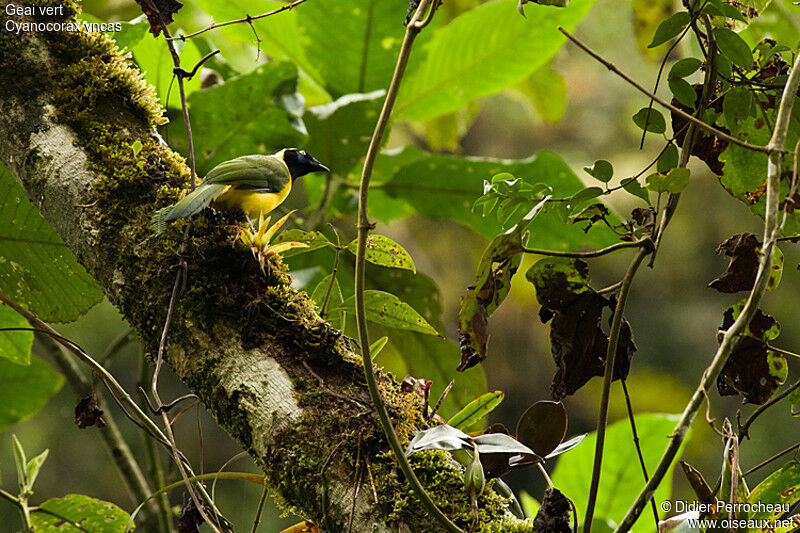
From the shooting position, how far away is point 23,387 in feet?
4.31

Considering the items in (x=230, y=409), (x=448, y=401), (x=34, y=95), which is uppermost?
(x=34, y=95)

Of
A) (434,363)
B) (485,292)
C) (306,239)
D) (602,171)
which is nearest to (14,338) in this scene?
(306,239)

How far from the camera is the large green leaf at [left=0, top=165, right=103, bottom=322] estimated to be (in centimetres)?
112

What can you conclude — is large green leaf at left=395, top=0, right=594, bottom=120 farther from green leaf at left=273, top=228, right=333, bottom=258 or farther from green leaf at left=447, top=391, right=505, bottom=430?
green leaf at left=447, top=391, right=505, bottom=430

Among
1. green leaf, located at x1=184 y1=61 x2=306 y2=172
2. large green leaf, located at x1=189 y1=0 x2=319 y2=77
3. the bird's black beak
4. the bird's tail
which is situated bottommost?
the bird's black beak

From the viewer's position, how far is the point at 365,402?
27.9 inches

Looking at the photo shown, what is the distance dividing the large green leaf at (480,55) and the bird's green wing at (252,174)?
1.62 ft

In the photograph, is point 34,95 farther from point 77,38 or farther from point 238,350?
point 238,350

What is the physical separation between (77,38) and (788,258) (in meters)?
7.53

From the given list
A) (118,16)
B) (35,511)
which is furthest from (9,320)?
(118,16)

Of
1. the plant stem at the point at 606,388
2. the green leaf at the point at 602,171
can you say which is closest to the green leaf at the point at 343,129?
the green leaf at the point at 602,171

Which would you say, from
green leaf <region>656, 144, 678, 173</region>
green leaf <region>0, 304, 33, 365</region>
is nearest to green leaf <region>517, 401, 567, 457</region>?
green leaf <region>656, 144, 678, 173</region>

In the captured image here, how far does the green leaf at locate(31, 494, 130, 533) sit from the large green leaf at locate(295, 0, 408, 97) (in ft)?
3.10

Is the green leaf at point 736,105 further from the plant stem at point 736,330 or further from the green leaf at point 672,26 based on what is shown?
the plant stem at point 736,330
